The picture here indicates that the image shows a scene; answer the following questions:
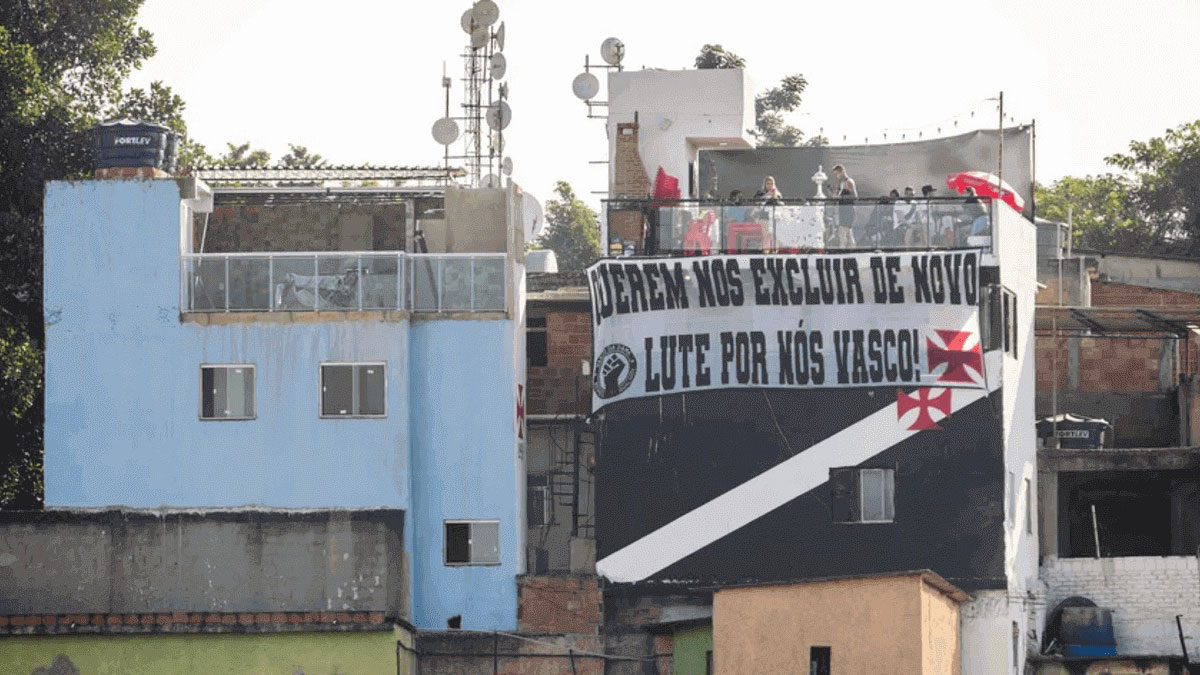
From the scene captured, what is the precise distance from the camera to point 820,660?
48594mm

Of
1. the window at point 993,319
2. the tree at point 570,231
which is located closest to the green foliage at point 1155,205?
the tree at point 570,231

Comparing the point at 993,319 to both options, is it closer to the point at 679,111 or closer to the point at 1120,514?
the point at 1120,514

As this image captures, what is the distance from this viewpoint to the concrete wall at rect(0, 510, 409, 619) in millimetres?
53062

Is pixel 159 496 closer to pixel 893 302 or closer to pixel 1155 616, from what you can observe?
pixel 893 302

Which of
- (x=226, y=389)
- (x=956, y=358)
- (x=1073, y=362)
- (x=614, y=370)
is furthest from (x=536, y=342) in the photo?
(x=1073, y=362)

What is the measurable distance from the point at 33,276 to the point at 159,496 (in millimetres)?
9618

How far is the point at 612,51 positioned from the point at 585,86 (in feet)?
3.74

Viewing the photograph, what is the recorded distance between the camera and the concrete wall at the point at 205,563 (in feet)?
174

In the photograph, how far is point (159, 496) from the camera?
54.2m

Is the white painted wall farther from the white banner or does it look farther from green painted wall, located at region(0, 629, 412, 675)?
green painted wall, located at region(0, 629, 412, 675)

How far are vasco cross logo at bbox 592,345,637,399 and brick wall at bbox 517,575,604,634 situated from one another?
3.46 m

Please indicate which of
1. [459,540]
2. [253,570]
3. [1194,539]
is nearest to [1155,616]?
[1194,539]

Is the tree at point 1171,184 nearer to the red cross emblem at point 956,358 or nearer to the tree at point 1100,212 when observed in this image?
the tree at point 1100,212

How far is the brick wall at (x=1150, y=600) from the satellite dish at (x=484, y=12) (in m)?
17.4
